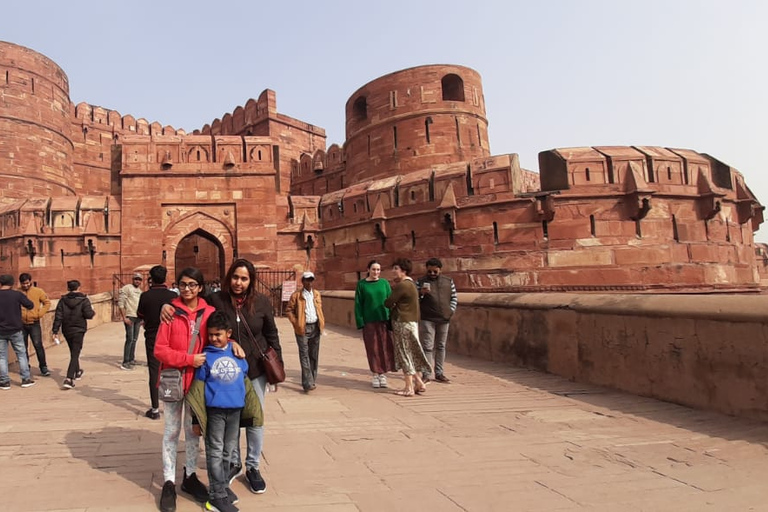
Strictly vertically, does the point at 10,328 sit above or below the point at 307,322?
above

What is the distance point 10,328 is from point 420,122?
1403cm

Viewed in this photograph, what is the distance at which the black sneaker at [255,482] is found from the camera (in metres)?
2.49

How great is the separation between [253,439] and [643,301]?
142 inches

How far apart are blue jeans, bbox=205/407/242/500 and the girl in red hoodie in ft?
0.53

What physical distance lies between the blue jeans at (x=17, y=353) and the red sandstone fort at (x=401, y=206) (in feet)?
31.1

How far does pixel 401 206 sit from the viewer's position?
14297mm

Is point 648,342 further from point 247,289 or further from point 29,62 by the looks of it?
point 29,62

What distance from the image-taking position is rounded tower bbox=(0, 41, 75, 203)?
21.8m

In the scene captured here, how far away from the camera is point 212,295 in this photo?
111 inches

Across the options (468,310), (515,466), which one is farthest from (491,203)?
(515,466)

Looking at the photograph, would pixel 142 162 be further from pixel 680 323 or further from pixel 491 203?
pixel 680 323

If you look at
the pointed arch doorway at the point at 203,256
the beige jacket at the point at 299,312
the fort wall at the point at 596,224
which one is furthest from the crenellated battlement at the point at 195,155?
the beige jacket at the point at 299,312

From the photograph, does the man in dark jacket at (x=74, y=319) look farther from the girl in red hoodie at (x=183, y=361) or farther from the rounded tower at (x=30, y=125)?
the rounded tower at (x=30, y=125)

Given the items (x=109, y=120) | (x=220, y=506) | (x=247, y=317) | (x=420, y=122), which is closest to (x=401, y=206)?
(x=420, y=122)
